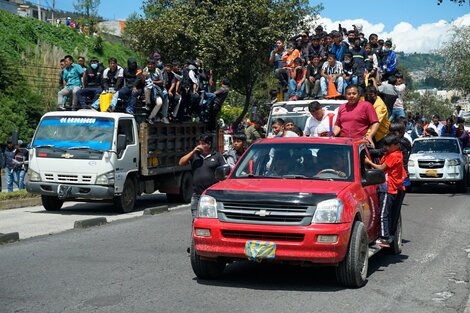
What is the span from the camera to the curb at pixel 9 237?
12.4 meters

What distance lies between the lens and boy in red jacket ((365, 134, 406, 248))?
400 inches

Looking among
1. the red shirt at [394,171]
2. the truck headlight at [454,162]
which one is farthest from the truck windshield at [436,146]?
the red shirt at [394,171]

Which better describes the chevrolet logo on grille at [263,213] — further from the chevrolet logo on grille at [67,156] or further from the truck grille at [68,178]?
the chevrolet logo on grille at [67,156]

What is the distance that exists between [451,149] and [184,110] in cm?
891

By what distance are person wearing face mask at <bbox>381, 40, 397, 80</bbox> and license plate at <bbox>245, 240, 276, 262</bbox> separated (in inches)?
538

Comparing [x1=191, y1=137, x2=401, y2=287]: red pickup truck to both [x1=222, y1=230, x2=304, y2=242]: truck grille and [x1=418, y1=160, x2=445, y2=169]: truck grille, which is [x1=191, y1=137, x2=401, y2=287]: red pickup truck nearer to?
[x1=222, y1=230, x2=304, y2=242]: truck grille

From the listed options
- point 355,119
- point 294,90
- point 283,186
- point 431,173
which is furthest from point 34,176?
point 431,173

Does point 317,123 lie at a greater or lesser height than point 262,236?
greater

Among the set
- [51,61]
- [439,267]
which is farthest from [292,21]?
[439,267]

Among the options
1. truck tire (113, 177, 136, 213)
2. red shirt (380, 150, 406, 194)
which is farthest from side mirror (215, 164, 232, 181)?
truck tire (113, 177, 136, 213)

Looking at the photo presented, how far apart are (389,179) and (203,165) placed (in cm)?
259

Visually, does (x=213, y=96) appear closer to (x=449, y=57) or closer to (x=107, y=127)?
(x=107, y=127)

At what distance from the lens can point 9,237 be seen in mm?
12523

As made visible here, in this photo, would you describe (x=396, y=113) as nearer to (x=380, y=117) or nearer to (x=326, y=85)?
(x=326, y=85)
